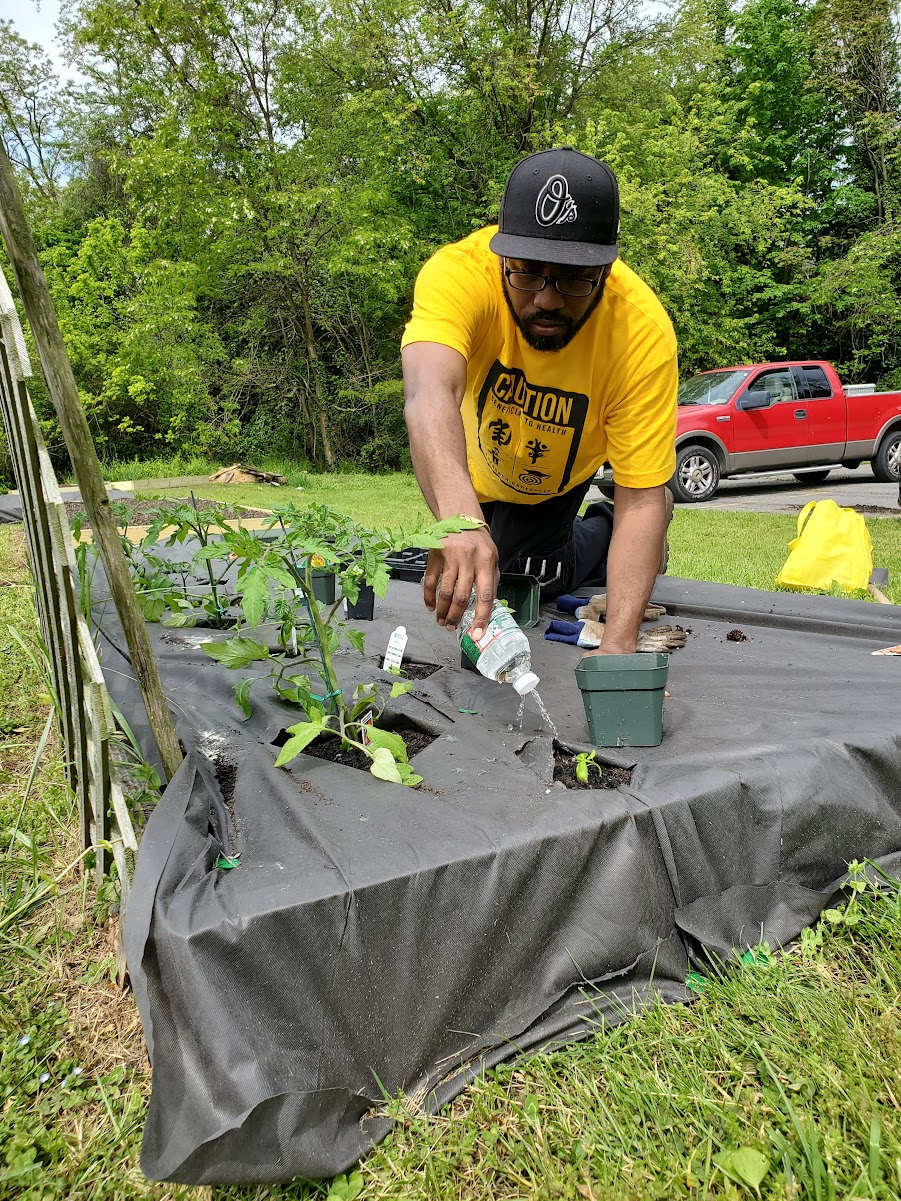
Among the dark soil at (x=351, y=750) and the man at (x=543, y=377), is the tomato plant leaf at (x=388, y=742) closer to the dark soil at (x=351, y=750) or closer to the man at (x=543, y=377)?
the dark soil at (x=351, y=750)

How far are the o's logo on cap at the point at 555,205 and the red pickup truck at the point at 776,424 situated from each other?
7853 millimetres

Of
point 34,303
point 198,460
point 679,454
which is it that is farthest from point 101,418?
point 34,303

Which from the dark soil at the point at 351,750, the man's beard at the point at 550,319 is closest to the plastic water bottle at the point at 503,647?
the dark soil at the point at 351,750

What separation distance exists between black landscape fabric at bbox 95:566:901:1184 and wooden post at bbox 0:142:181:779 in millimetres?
381

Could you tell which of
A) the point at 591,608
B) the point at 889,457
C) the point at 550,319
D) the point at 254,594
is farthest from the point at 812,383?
the point at 254,594

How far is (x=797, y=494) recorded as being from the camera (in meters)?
10.5

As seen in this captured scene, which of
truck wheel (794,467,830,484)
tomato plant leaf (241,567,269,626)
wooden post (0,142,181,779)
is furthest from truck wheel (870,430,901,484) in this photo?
wooden post (0,142,181,779)

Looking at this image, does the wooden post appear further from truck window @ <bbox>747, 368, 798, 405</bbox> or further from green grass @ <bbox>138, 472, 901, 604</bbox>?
truck window @ <bbox>747, 368, 798, 405</bbox>

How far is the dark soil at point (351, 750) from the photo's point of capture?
175 cm

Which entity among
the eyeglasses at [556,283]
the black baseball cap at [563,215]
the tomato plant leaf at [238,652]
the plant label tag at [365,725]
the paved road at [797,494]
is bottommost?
the paved road at [797,494]

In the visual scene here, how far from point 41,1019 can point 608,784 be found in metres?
1.15

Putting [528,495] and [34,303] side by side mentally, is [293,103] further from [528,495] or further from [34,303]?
[34,303]

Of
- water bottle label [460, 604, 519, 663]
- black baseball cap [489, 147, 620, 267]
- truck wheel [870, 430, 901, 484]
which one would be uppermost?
black baseball cap [489, 147, 620, 267]

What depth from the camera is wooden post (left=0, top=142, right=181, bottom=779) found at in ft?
3.93
